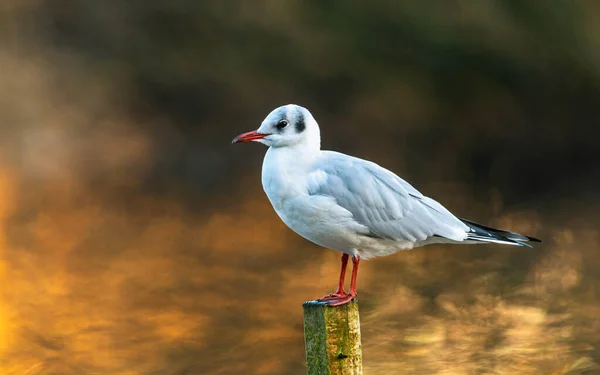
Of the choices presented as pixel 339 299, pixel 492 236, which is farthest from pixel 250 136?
pixel 492 236

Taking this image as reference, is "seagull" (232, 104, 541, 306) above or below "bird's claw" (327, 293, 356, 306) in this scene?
above

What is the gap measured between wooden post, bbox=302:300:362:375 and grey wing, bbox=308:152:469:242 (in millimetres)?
505

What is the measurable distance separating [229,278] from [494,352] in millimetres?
2857

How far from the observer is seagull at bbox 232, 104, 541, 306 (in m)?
3.52

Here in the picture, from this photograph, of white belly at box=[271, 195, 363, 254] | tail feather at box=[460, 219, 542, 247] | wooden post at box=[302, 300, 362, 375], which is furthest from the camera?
tail feather at box=[460, 219, 542, 247]

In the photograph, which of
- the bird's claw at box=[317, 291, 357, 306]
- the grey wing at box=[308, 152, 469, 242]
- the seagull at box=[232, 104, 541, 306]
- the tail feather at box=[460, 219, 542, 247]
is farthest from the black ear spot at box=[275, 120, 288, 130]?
the tail feather at box=[460, 219, 542, 247]

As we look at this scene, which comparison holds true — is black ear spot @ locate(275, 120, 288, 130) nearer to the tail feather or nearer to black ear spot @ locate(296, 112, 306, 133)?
black ear spot @ locate(296, 112, 306, 133)

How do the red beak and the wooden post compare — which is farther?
the red beak

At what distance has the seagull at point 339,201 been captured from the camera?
11.5 feet

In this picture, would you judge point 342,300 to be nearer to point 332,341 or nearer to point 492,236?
point 332,341

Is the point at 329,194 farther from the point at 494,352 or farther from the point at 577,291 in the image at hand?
the point at 577,291

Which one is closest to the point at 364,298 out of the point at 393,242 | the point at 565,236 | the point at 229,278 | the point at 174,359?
the point at 229,278

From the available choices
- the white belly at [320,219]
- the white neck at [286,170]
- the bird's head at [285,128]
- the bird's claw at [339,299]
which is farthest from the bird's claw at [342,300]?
the bird's head at [285,128]

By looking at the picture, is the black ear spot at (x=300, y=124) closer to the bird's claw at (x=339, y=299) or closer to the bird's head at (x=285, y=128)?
the bird's head at (x=285, y=128)
